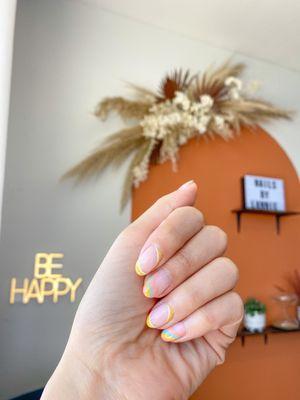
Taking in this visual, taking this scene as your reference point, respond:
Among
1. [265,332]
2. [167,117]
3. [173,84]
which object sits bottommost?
[265,332]

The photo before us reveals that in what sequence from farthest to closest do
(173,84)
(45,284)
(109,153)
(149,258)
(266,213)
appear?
(266,213)
(173,84)
(109,153)
(45,284)
(149,258)

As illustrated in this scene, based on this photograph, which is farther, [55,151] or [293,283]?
[293,283]

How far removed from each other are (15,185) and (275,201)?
1.28 meters

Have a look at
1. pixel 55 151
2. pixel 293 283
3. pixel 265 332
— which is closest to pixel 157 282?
pixel 55 151

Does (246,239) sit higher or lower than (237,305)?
higher

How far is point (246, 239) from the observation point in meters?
1.54

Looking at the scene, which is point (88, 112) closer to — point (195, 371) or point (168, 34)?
point (168, 34)

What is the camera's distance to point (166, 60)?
153 cm

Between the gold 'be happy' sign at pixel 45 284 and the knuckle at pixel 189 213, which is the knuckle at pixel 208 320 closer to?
the knuckle at pixel 189 213

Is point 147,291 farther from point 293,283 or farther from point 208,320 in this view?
point 293,283

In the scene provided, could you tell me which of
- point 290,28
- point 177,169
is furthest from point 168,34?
point 177,169

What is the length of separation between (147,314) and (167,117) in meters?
1.02

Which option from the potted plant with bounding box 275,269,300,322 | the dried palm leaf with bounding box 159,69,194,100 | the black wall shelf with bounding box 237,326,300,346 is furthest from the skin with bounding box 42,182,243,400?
the potted plant with bounding box 275,269,300,322

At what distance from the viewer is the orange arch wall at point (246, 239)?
55.3 inches
